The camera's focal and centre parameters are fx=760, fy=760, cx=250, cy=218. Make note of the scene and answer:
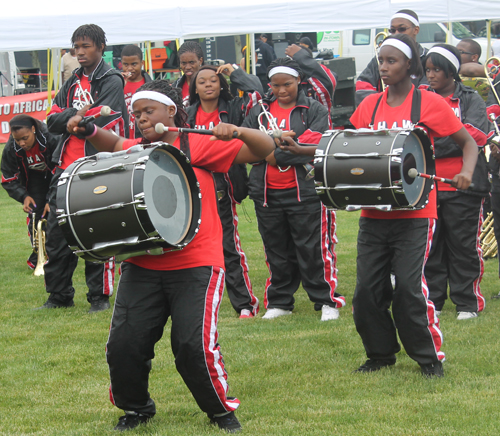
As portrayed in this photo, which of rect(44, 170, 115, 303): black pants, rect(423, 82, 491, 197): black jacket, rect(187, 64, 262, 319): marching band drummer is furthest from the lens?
rect(44, 170, 115, 303): black pants

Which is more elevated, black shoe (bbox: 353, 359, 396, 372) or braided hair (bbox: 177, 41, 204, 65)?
braided hair (bbox: 177, 41, 204, 65)

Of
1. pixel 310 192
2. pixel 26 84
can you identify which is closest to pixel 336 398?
pixel 310 192

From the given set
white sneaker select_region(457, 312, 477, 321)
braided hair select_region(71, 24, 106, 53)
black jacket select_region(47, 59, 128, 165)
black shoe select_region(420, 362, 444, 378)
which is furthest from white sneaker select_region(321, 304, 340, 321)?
braided hair select_region(71, 24, 106, 53)

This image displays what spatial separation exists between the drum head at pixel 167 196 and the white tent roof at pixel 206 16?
9.12 m

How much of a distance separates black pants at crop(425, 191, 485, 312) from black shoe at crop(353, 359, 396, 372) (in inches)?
67.3

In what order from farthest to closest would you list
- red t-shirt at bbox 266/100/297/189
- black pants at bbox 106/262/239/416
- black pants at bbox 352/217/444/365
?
red t-shirt at bbox 266/100/297/189 → black pants at bbox 352/217/444/365 → black pants at bbox 106/262/239/416

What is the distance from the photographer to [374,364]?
16.7 ft

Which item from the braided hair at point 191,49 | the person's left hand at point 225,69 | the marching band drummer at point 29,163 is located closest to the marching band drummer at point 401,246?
the person's left hand at point 225,69

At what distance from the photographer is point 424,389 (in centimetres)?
462

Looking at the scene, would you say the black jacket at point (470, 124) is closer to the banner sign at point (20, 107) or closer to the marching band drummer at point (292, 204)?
the marching band drummer at point (292, 204)

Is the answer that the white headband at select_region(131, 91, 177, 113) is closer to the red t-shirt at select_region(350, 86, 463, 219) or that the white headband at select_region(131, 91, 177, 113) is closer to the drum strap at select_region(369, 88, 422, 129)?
the red t-shirt at select_region(350, 86, 463, 219)

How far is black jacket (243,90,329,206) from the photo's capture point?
21.2 feet

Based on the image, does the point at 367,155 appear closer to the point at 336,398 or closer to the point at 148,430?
the point at 336,398

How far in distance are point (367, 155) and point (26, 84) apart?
20610mm
